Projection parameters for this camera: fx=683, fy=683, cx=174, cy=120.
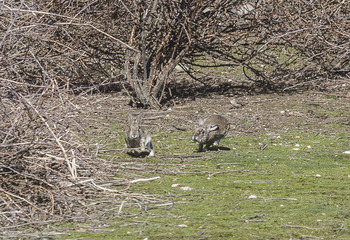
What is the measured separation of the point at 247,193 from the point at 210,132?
2.90 metres

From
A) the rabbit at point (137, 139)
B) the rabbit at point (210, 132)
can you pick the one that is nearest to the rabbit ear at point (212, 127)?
the rabbit at point (210, 132)

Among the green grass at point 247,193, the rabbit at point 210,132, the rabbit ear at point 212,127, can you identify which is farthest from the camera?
the rabbit ear at point 212,127

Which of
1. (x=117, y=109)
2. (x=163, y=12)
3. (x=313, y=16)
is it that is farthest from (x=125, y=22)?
(x=313, y=16)

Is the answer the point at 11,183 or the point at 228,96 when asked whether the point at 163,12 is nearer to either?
the point at 228,96

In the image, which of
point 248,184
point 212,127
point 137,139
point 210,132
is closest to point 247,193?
point 248,184

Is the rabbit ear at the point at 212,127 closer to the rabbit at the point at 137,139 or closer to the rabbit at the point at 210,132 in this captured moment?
the rabbit at the point at 210,132

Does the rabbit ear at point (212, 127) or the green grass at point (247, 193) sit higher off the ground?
the rabbit ear at point (212, 127)

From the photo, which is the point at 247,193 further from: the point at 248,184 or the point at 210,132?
the point at 210,132

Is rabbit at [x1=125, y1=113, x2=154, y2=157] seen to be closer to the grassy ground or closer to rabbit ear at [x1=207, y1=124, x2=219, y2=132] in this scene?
the grassy ground

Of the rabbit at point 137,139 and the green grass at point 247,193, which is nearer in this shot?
the green grass at point 247,193

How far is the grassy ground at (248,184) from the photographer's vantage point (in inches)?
244

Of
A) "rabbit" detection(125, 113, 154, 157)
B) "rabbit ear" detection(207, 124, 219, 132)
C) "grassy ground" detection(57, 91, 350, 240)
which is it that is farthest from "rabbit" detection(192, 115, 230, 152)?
"rabbit" detection(125, 113, 154, 157)

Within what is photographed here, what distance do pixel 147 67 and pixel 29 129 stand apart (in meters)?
7.04

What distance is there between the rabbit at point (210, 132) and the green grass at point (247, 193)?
23 centimetres
